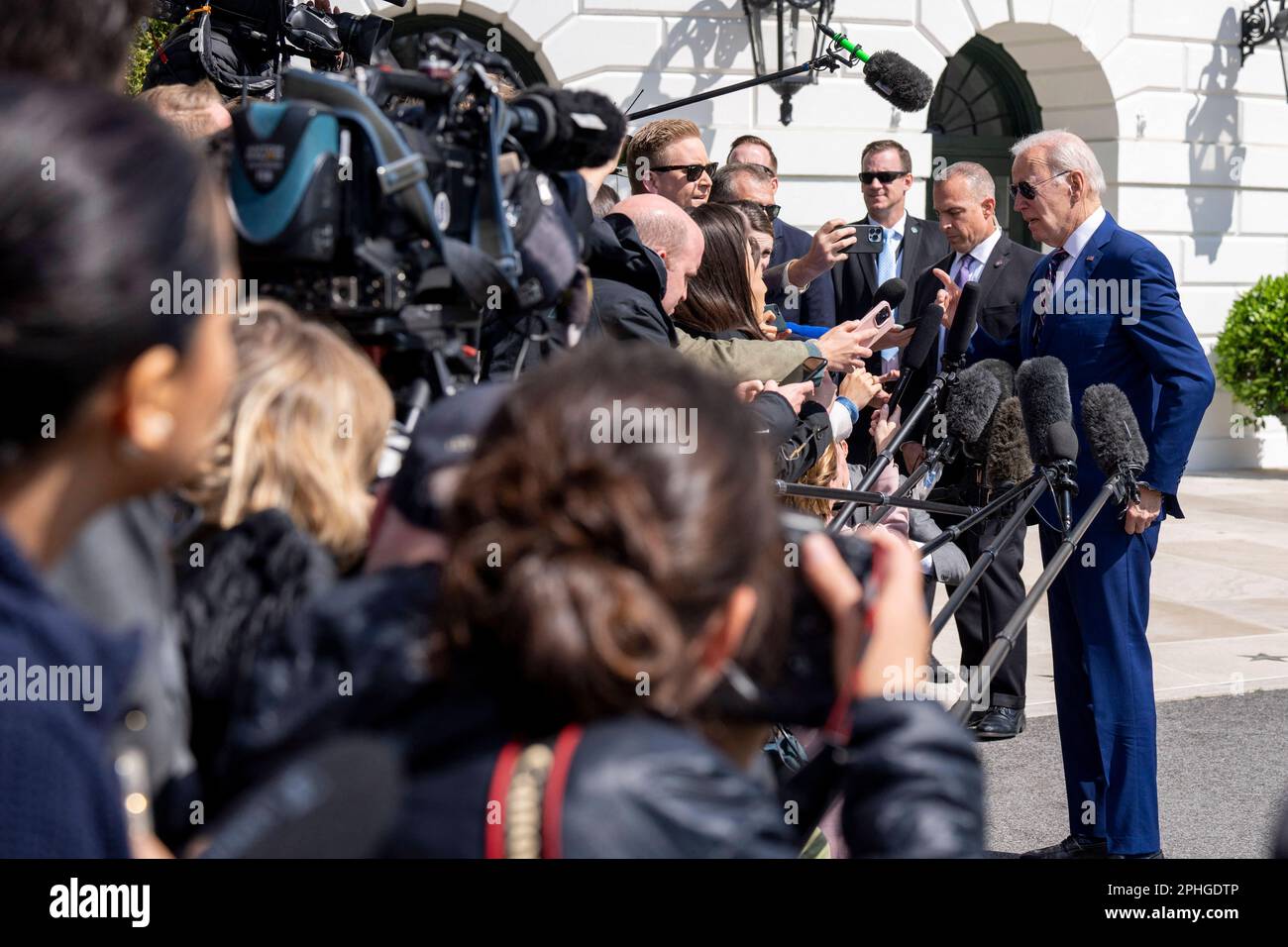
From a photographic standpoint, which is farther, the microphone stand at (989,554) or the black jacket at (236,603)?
the microphone stand at (989,554)

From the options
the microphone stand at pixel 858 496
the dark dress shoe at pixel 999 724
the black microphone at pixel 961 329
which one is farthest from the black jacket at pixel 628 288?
the dark dress shoe at pixel 999 724

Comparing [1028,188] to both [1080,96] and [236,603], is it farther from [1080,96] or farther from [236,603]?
[1080,96]

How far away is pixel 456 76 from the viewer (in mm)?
2213

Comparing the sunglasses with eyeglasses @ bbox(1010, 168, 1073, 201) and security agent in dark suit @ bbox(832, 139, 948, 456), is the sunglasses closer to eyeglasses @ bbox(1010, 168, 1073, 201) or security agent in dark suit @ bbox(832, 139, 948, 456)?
eyeglasses @ bbox(1010, 168, 1073, 201)

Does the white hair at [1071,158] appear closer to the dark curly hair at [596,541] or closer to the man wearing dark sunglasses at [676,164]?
the man wearing dark sunglasses at [676,164]

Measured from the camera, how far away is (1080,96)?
457 inches

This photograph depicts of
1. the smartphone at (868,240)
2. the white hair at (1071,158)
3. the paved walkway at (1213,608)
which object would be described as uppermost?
the white hair at (1071,158)

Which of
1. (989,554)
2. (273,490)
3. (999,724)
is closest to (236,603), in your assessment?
(273,490)

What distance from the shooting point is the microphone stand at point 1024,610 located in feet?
8.44

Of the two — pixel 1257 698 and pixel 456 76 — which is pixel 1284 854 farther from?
pixel 1257 698

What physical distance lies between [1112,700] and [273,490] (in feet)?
9.53

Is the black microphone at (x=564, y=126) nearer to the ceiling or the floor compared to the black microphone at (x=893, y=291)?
nearer to the ceiling

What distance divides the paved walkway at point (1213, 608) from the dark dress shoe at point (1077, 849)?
1.62 m
